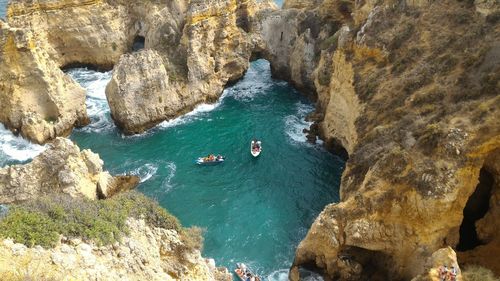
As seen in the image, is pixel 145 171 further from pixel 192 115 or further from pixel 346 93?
pixel 346 93

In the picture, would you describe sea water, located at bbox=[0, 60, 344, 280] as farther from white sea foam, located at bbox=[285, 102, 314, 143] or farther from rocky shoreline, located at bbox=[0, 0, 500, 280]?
rocky shoreline, located at bbox=[0, 0, 500, 280]

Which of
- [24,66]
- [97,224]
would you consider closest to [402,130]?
[97,224]

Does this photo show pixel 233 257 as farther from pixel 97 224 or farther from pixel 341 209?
pixel 97 224

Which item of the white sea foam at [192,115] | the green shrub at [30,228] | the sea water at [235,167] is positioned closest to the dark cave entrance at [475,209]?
the sea water at [235,167]

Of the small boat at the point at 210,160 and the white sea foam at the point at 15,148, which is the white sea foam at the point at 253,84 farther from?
the white sea foam at the point at 15,148

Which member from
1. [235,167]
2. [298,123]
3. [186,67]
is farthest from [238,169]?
[186,67]

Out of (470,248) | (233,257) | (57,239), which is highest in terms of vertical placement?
(57,239)
